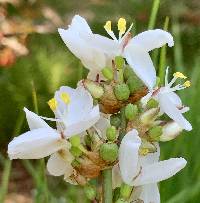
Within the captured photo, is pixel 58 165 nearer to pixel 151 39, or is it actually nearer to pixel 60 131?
pixel 60 131

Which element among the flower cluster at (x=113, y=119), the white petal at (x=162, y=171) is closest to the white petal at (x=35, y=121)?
the flower cluster at (x=113, y=119)

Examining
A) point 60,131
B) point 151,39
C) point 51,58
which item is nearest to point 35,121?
point 60,131

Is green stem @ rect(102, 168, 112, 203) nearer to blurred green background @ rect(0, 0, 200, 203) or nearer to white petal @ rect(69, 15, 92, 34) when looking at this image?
white petal @ rect(69, 15, 92, 34)

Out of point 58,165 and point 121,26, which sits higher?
point 121,26

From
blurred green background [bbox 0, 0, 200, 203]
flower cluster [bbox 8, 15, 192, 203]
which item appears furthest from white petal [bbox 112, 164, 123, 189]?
blurred green background [bbox 0, 0, 200, 203]

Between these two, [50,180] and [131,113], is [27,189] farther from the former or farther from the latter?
[131,113]

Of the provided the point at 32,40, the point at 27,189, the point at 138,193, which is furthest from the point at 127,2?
the point at 138,193

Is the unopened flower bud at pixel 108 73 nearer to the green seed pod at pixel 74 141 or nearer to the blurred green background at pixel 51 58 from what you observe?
the green seed pod at pixel 74 141
